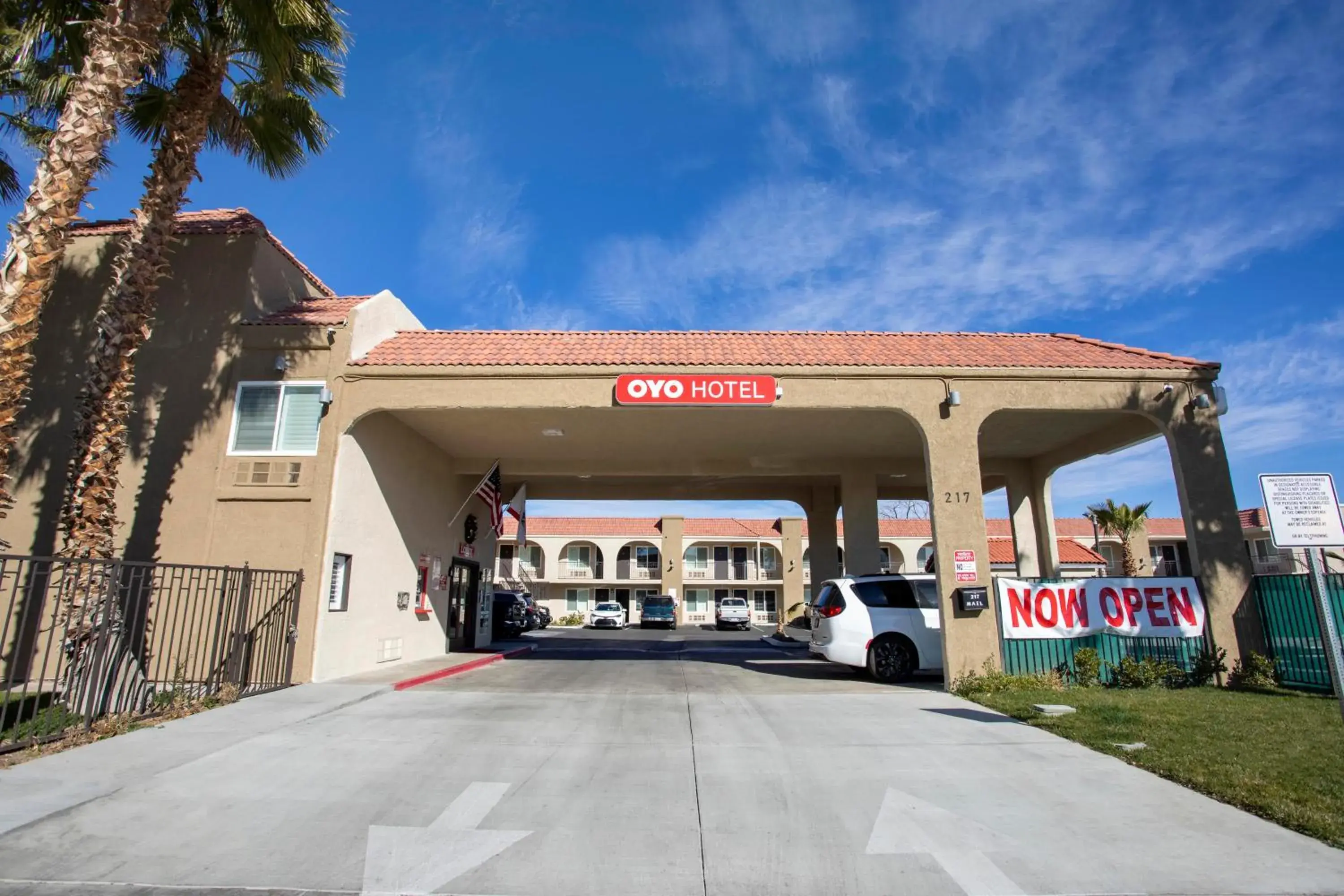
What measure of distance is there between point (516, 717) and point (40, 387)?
34.4 feet

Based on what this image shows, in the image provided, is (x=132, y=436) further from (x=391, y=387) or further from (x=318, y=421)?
(x=391, y=387)

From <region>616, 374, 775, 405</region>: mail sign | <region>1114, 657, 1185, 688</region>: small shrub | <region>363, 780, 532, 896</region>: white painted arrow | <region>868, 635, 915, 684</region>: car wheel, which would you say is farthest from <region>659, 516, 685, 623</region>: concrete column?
<region>363, 780, 532, 896</region>: white painted arrow

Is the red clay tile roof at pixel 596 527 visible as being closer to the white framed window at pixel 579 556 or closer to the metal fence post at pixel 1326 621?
the white framed window at pixel 579 556

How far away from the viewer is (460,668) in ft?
46.5

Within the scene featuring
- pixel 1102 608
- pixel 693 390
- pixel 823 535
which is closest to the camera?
pixel 1102 608

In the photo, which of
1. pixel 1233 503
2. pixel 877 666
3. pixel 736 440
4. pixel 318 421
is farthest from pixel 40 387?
pixel 1233 503

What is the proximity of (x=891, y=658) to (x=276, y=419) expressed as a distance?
11097 millimetres

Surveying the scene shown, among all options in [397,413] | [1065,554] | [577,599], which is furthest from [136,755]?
[577,599]

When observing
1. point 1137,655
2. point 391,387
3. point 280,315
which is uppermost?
point 280,315

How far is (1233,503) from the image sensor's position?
1170cm

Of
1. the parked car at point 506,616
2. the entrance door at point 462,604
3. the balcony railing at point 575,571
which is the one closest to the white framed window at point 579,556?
the balcony railing at point 575,571

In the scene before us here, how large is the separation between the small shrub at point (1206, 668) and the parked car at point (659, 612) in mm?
32691

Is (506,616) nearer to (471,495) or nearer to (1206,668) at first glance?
(471,495)

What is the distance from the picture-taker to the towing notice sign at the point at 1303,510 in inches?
240
